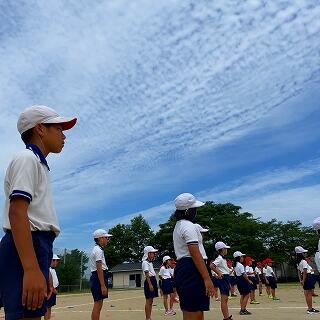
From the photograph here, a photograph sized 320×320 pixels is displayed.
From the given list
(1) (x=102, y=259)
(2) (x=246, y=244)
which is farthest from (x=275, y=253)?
(1) (x=102, y=259)

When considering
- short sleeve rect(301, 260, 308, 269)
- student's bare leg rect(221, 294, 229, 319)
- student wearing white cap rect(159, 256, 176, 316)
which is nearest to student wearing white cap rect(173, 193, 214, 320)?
student's bare leg rect(221, 294, 229, 319)

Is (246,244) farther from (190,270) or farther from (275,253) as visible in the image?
(190,270)

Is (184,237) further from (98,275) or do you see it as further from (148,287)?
(148,287)

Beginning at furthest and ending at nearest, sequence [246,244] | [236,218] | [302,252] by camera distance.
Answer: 1. [236,218]
2. [246,244]
3. [302,252]

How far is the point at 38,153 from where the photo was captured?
268 cm

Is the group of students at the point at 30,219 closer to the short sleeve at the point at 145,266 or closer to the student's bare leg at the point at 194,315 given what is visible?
the student's bare leg at the point at 194,315

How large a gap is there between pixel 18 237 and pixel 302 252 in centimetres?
1161

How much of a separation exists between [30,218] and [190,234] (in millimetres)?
2934

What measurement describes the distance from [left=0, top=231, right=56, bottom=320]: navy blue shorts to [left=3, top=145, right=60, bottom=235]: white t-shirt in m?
0.07

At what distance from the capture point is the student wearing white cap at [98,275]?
782 centimetres

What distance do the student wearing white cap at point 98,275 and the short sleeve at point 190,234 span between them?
3.29m

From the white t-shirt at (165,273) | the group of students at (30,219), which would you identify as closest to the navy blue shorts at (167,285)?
the white t-shirt at (165,273)

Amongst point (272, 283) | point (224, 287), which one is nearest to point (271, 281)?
point (272, 283)

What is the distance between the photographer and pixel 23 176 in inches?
96.7
